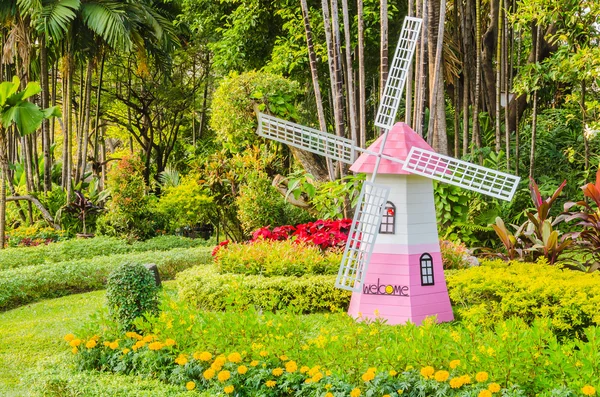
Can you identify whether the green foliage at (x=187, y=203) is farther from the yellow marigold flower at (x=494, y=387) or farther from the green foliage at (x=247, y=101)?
the yellow marigold flower at (x=494, y=387)

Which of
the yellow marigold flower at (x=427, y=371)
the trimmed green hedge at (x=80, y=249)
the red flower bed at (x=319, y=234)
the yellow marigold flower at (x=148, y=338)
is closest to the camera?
the yellow marigold flower at (x=427, y=371)

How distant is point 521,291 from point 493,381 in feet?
7.77

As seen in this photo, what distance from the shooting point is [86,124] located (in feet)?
54.4

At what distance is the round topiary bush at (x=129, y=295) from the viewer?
21.4 feet

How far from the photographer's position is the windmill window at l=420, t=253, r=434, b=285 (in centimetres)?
754

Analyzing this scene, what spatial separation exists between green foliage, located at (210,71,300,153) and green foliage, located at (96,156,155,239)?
2.33 m

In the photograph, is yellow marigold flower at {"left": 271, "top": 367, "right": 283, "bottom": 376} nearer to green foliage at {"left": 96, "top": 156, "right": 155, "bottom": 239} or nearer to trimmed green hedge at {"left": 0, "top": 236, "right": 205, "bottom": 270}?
trimmed green hedge at {"left": 0, "top": 236, "right": 205, "bottom": 270}

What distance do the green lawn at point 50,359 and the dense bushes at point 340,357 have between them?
0.23m

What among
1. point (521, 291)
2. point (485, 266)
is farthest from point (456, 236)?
point (521, 291)

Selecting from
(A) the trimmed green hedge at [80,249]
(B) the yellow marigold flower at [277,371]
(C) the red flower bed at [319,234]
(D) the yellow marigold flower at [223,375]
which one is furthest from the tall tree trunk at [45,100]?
(B) the yellow marigold flower at [277,371]

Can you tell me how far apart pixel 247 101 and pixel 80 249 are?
3826 mm

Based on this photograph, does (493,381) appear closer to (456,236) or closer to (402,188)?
(402,188)

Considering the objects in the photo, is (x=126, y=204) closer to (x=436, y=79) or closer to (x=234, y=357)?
(x=436, y=79)

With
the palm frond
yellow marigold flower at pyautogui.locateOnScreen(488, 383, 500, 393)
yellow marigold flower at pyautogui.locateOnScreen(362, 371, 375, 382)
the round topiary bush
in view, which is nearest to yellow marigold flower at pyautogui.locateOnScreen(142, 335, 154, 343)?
the round topiary bush
